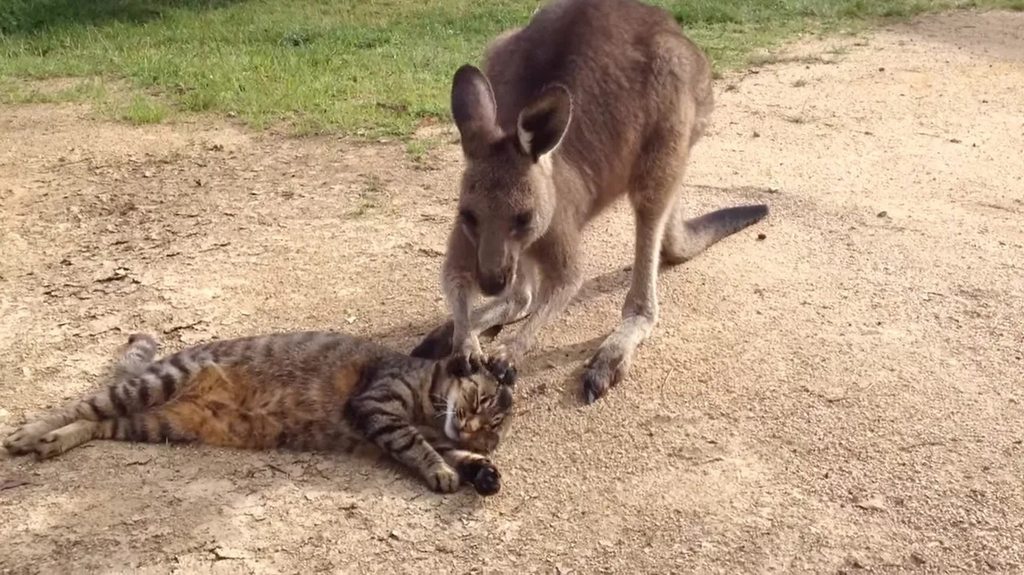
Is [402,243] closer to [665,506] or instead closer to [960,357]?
[665,506]

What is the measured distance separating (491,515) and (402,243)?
84.9 inches

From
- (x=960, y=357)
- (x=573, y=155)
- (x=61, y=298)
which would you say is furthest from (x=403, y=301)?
(x=960, y=357)

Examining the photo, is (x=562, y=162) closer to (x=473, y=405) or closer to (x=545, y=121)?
(x=545, y=121)

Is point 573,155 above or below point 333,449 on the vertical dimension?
above

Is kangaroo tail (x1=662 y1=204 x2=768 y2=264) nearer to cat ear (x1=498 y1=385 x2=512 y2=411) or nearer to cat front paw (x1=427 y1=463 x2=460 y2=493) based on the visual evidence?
cat ear (x1=498 y1=385 x2=512 y2=411)

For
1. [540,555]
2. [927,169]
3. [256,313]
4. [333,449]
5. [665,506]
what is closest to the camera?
[540,555]

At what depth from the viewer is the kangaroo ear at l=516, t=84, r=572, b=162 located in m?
3.64

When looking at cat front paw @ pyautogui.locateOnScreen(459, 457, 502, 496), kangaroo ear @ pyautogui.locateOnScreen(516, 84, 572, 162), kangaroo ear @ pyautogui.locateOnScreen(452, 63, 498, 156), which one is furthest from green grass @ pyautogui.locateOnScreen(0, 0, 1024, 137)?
cat front paw @ pyautogui.locateOnScreen(459, 457, 502, 496)

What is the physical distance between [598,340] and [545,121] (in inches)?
45.5

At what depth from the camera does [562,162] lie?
420 cm

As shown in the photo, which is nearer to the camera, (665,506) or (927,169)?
(665,506)

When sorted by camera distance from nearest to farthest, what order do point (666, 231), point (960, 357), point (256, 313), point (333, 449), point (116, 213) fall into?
point (333, 449) < point (960, 357) < point (256, 313) < point (666, 231) < point (116, 213)

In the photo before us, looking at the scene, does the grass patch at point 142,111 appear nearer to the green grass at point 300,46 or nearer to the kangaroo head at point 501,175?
the green grass at point 300,46

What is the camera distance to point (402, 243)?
5.09m
